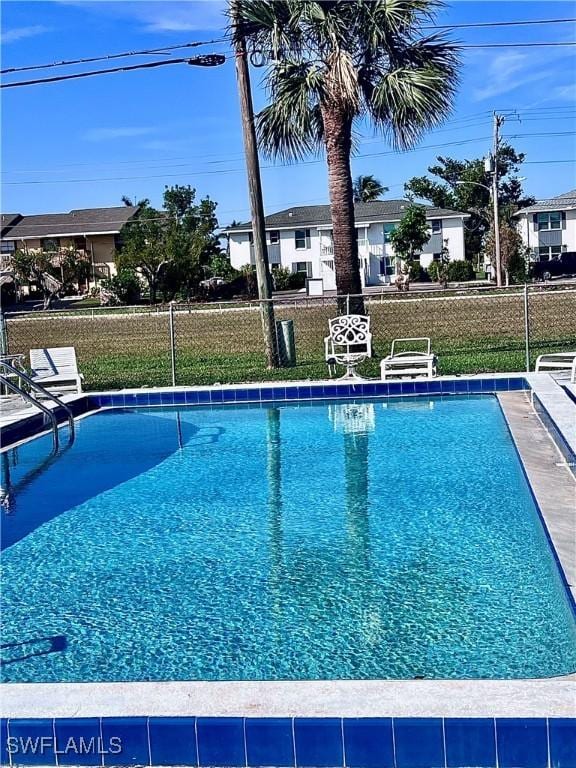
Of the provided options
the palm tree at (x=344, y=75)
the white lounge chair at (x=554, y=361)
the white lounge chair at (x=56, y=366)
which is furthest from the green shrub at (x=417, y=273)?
the white lounge chair at (x=56, y=366)

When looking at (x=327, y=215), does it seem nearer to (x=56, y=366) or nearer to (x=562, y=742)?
(x=56, y=366)

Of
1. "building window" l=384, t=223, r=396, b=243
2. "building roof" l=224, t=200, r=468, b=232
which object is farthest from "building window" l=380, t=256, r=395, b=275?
"building roof" l=224, t=200, r=468, b=232

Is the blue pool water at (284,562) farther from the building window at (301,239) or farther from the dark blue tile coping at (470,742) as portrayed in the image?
the building window at (301,239)

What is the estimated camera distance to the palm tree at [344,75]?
15.4 meters

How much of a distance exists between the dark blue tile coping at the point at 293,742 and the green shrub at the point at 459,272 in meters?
45.9

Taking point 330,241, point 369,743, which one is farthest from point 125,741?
point 330,241

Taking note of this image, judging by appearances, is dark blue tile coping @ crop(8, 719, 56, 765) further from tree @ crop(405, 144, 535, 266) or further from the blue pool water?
tree @ crop(405, 144, 535, 266)

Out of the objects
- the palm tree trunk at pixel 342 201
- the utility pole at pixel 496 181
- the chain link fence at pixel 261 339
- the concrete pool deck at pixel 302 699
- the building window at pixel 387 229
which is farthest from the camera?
the building window at pixel 387 229

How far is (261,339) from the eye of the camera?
1981cm

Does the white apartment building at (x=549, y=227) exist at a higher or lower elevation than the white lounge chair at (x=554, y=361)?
higher

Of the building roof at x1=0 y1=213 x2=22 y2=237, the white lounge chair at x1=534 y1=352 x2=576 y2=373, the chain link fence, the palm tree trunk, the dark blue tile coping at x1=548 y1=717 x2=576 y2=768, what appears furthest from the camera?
the building roof at x1=0 y1=213 x2=22 y2=237

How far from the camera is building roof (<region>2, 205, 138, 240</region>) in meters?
55.6

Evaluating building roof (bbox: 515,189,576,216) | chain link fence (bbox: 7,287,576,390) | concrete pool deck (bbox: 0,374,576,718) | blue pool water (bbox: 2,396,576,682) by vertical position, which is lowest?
blue pool water (bbox: 2,396,576,682)

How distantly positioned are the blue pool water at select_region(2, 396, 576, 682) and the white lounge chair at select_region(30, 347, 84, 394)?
2792 mm
